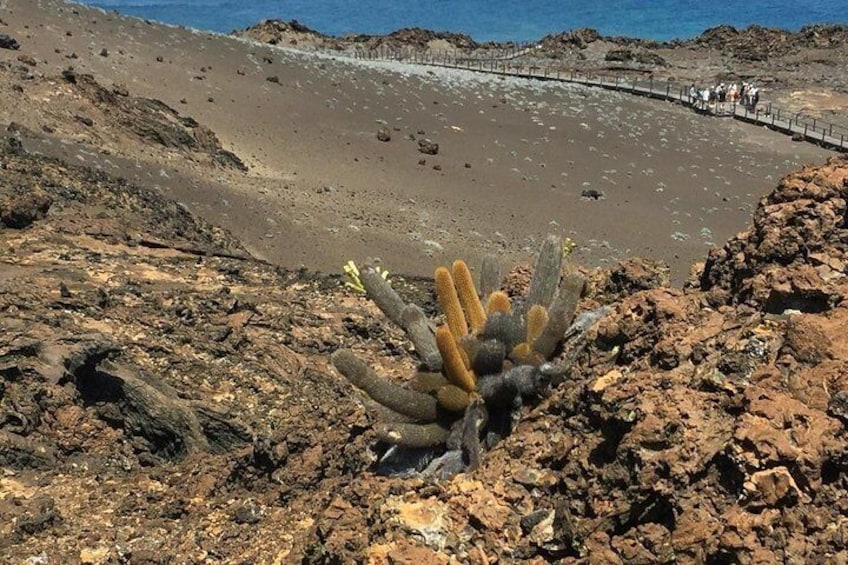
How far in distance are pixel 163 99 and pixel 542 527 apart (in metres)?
23.8

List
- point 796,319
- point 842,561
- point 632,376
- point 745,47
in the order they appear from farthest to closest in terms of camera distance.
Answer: point 745,47 → point 632,376 → point 796,319 → point 842,561

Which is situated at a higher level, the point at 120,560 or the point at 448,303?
the point at 448,303

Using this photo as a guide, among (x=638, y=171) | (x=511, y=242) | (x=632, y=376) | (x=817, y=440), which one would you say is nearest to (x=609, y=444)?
(x=632, y=376)

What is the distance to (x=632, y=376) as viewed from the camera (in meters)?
3.13

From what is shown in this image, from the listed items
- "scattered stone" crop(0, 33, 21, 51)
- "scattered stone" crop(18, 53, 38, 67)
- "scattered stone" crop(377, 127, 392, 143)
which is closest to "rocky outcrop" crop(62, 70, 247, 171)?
"scattered stone" crop(18, 53, 38, 67)

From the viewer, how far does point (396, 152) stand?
2419 cm

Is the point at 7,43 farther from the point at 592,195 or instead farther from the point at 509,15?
the point at 509,15

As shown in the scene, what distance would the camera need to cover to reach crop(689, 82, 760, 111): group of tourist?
33.1 meters

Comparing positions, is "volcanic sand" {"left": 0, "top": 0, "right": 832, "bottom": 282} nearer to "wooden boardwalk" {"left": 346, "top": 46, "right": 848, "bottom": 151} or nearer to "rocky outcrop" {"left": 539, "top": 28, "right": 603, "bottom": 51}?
"wooden boardwalk" {"left": 346, "top": 46, "right": 848, "bottom": 151}

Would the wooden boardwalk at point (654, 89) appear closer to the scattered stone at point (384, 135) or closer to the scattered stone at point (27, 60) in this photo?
the scattered stone at point (384, 135)

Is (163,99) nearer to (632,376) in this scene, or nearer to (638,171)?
(638,171)

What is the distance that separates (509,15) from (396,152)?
81.6m

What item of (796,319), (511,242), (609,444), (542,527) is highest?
(796,319)

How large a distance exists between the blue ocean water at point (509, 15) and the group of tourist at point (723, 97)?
51.4 metres
